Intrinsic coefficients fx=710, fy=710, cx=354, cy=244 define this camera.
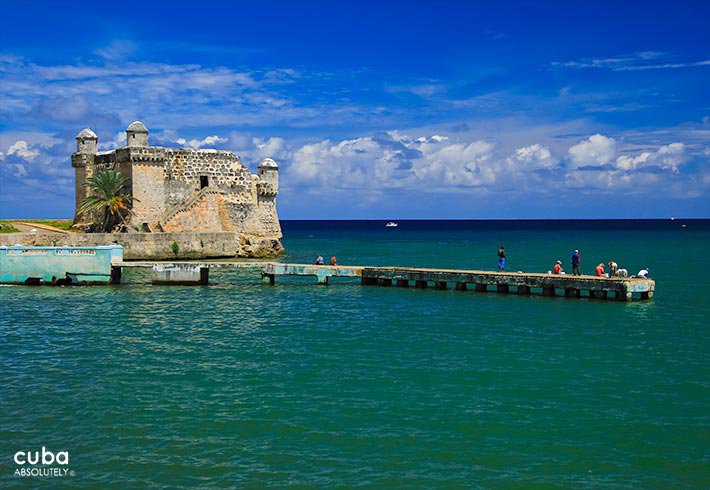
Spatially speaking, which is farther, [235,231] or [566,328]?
[235,231]

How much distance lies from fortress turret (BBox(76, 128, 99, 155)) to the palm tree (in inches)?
136

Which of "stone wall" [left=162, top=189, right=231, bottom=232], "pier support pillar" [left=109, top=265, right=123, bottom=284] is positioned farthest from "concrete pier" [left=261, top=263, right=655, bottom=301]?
"stone wall" [left=162, top=189, right=231, bottom=232]

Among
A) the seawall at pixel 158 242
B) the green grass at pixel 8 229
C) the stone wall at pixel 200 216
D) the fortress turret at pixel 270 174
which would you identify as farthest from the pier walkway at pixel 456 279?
the fortress turret at pixel 270 174

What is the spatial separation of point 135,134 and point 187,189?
5.44 metres

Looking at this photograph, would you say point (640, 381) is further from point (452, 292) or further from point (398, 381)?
point (452, 292)

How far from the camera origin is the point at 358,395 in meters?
16.0

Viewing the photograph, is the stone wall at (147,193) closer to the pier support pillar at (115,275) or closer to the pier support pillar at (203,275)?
the pier support pillar at (115,275)

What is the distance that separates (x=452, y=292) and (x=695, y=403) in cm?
1918

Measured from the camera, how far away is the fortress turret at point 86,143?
53.7 meters

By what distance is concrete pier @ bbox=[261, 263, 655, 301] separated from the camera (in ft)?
102

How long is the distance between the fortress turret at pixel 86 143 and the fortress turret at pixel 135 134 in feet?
17.9

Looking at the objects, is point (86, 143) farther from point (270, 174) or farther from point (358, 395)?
point (358, 395)

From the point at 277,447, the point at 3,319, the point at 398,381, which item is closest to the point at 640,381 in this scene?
the point at 398,381

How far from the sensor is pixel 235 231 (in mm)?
54469
